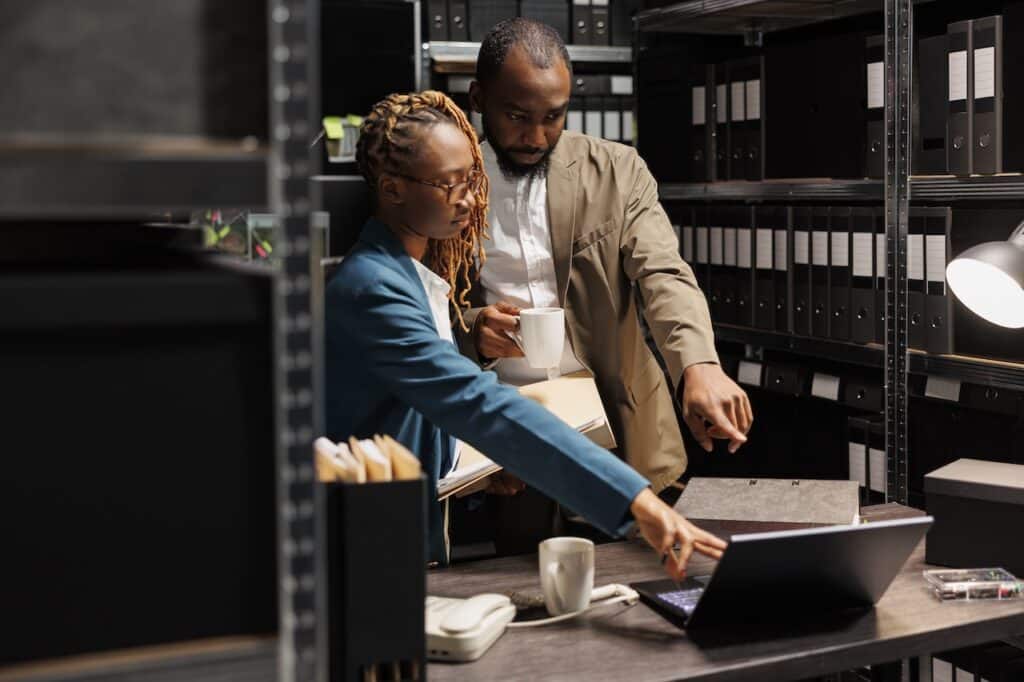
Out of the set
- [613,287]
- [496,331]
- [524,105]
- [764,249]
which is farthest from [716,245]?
[496,331]

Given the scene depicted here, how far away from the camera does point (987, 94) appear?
8.04 ft

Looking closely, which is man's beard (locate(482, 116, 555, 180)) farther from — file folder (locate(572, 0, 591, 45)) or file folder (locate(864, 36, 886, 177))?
file folder (locate(572, 0, 591, 45))

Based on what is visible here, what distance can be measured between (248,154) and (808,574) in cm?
84

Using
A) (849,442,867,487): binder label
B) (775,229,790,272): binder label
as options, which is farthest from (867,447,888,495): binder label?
(775,229,790,272): binder label

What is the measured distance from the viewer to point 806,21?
3498 mm

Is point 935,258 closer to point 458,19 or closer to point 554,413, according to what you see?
point 554,413

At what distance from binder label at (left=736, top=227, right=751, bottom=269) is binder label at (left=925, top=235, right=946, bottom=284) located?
26.1 inches

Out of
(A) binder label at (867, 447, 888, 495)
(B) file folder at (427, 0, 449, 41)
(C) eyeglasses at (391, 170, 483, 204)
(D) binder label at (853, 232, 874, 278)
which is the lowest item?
(A) binder label at (867, 447, 888, 495)

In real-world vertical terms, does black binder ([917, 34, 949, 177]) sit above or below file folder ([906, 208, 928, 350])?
above

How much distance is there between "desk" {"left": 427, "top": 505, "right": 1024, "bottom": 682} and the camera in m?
1.28

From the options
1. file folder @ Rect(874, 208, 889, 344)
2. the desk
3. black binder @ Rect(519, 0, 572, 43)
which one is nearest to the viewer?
the desk

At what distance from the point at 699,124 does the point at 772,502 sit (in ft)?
6.24

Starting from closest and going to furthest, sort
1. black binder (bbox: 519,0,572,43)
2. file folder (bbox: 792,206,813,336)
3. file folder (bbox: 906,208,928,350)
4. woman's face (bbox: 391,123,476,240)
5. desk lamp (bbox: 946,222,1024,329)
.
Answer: woman's face (bbox: 391,123,476,240), desk lamp (bbox: 946,222,1024,329), file folder (bbox: 906,208,928,350), file folder (bbox: 792,206,813,336), black binder (bbox: 519,0,572,43)

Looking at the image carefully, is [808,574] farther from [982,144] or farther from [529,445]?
[982,144]
